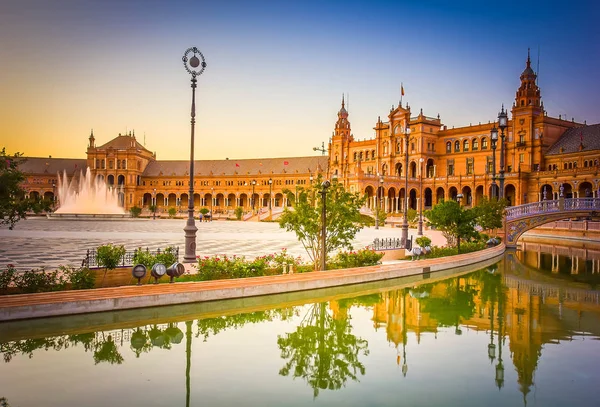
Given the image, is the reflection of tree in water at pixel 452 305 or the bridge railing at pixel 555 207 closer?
the reflection of tree in water at pixel 452 305

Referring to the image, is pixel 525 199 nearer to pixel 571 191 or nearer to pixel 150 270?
pixel 571 191

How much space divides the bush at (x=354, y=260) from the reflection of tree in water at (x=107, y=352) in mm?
9826

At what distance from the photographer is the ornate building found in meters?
66.5

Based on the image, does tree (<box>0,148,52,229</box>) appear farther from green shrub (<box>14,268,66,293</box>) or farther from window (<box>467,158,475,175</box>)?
window (<box>467,158,475,175</box>)

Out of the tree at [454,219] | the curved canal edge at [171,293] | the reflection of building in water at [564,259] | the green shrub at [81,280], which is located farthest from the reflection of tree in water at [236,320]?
the reflection of building in water at [564,259]

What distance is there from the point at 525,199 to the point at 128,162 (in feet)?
284

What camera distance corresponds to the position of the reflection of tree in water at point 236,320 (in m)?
11.8

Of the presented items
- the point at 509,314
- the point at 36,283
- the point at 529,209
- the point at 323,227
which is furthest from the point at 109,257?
the point at 529,209

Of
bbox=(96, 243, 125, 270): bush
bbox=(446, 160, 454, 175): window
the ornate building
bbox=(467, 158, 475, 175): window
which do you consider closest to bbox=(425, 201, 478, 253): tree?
the ornate building

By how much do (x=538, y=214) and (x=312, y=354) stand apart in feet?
103

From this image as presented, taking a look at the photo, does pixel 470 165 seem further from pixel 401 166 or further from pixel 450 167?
pixel 401 166

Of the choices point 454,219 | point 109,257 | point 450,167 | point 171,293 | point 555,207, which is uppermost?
point 450,167

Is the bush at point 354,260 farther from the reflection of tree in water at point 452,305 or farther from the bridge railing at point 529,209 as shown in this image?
the bridge railing at point 529,209

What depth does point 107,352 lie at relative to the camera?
393 inches
